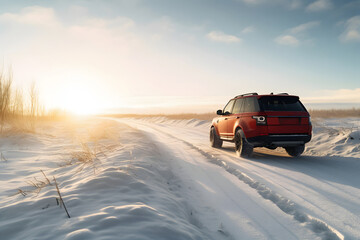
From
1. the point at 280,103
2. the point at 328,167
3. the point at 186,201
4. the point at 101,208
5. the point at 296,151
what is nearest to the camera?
the point at 101,208

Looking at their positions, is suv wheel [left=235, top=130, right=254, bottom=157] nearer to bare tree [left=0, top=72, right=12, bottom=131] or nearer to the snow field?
the snow field

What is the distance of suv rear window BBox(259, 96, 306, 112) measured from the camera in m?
6.66

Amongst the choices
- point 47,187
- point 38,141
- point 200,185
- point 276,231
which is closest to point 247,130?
point 200,185

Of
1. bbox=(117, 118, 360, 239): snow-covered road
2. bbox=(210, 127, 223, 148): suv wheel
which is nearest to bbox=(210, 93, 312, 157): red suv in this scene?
bbox=(117, 118, 360, 239): snow-covered road

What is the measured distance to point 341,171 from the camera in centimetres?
520

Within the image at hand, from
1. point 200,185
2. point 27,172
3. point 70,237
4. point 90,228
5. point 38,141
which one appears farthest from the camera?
point 38,141

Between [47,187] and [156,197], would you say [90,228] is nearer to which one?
[156,197]

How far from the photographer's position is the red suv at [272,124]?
6.40 metres

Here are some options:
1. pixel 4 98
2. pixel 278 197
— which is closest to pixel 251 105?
pixel 278 197

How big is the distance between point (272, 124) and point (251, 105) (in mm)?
1001

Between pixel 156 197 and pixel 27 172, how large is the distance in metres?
3.53

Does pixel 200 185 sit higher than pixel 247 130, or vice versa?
pixel 247 130

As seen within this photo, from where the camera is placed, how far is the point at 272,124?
6.40 meters

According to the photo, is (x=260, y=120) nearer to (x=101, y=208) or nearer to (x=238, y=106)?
(x=238, y=106)
